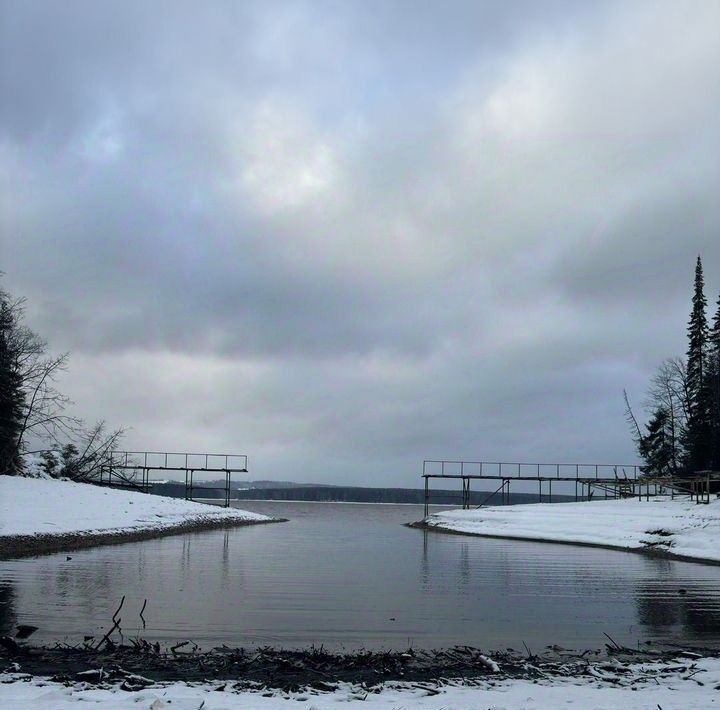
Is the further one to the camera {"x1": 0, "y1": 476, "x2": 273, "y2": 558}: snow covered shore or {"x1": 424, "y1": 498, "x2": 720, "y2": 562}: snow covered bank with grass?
{"x1": 424, "y1": 498, "x2": 720, "y2": 562}: snow covered bank with grass

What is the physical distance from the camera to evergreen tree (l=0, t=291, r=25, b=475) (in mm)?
47688

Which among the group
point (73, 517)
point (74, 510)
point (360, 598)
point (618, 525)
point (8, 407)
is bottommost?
point (360, 598)

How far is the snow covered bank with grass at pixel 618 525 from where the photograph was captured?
1416 inches

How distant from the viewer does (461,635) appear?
1427 centimetres

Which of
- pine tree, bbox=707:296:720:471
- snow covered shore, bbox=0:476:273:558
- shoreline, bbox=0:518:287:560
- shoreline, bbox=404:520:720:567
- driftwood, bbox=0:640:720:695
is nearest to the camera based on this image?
driftwood, bbox=0:640:720:695

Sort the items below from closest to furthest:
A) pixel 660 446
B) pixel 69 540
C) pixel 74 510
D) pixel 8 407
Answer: pixel 69 540
pixel 74 510
pixel 8 407
pixel 660 446

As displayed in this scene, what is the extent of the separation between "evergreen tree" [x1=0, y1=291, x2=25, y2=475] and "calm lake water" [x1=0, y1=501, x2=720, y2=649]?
19713 millimetres

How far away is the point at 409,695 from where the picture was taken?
9328 mm

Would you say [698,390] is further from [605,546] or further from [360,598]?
[360,598]

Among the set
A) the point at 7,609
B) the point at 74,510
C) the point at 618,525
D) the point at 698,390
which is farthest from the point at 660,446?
the point at 7,609

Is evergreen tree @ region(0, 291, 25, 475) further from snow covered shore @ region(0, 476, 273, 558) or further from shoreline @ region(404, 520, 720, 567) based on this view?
shoreline @ region(404, 520, 720, 567)

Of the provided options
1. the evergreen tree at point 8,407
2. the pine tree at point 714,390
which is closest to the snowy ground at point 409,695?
the evergreen tree at point 8,407

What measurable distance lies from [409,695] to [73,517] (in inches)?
1208

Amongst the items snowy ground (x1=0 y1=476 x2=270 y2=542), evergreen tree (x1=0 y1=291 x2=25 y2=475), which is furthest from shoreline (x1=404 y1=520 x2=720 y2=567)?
evergreen tree (x1=0 y1=291 x2=25 y2=475)
